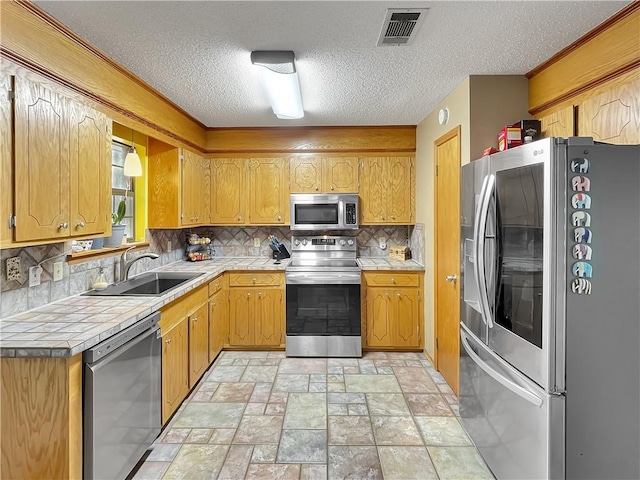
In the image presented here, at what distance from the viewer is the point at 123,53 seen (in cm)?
221

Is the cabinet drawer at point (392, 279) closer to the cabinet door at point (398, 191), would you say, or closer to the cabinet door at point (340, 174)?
the cabinet door at point (398, 191)

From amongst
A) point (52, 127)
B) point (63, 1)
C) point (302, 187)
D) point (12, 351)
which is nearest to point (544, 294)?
point (12, 351)

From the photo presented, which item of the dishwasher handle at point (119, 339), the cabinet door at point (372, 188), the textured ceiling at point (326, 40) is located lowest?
the dishwasher handle at point (119, 339)

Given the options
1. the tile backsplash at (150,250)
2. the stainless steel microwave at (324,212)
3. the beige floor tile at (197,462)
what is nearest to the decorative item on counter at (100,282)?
the tile backsplash at (150,250)

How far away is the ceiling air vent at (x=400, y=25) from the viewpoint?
1.76 m

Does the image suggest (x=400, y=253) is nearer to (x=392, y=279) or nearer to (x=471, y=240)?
(x=392, y=279)

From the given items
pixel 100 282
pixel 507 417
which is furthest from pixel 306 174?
pixel 507 417

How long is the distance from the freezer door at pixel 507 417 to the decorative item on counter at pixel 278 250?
233 centimetres

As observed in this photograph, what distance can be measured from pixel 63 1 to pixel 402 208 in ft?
11.0

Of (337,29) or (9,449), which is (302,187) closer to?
(337,29)

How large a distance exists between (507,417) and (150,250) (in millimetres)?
3137

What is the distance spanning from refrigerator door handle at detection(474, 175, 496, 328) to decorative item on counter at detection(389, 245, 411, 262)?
86.6 inches

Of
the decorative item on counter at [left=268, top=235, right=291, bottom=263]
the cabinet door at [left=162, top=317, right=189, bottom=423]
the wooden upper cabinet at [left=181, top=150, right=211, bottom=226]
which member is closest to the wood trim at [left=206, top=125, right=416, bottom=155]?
the wooden upper cabinet at [left=181, top=150, right=211, bottom=226]

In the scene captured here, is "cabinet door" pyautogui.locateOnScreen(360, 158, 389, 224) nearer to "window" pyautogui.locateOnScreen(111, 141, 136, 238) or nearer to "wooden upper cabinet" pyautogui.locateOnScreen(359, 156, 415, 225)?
"wooden upper cabinet" pyautogui.locateOnScreen(359, 156, 415, 225)
